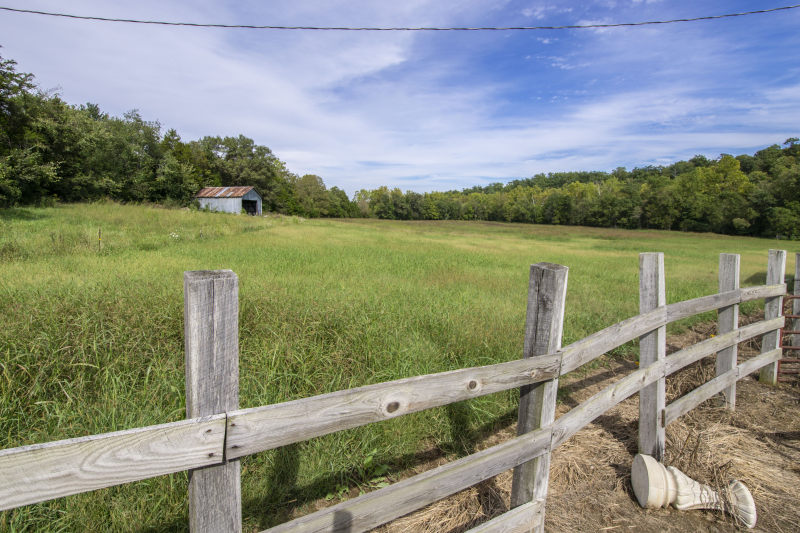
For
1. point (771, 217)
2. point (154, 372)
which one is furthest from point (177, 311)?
point (771, 217)

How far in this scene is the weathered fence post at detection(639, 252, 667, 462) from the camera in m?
3.51

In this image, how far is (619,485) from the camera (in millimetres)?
3393

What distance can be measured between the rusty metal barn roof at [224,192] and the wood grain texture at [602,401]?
161 ft

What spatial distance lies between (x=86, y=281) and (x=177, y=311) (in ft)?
9.02

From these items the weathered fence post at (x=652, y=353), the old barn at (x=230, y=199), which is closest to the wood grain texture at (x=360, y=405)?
the weathered fence post at (x=652, y=353)

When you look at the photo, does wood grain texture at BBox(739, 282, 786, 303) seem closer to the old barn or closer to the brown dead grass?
the brown dead grass

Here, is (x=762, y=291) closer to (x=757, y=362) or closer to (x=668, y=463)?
(x=757, y=362)

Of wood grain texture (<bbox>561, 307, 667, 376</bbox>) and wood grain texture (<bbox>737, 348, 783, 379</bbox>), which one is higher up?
wood grain texture (<bbox>561, 307, 667, 376</bbox>)

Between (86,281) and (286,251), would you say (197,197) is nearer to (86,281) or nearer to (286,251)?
(286,251)

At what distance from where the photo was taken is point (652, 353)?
358cm

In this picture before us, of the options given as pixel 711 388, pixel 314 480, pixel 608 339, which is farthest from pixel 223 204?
pixel 608 339

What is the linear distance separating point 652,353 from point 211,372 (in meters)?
3.61

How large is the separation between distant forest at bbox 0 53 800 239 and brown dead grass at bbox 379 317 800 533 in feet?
94.0

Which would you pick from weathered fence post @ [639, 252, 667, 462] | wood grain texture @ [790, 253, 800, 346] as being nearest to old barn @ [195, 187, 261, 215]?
wood grain texture @ [790, 253, 800, 346]
